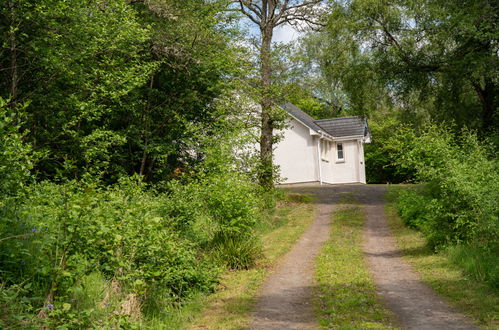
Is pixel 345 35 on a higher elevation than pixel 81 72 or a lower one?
higher

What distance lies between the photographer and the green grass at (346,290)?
7879 mm

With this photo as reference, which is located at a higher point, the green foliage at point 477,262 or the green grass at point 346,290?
the green foliage at point 477,262

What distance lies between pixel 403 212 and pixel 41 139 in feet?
39.6

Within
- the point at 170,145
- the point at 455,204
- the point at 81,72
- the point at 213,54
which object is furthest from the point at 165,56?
the point at 455,204

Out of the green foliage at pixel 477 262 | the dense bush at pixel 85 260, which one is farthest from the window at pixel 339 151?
the dense bush at pixel 85 260

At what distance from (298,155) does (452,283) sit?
25.2m

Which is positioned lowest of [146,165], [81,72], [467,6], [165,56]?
[146,165]

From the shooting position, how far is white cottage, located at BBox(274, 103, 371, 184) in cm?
3481

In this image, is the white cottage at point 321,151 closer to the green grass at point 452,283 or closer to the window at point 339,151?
the window at point 339,151

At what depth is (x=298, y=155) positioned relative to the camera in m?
35.1

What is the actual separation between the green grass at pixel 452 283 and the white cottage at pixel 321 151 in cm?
1725

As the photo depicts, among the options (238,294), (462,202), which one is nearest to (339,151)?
(462,202)

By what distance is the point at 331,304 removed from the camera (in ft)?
29.2

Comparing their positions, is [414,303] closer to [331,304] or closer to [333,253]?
[331,304]
